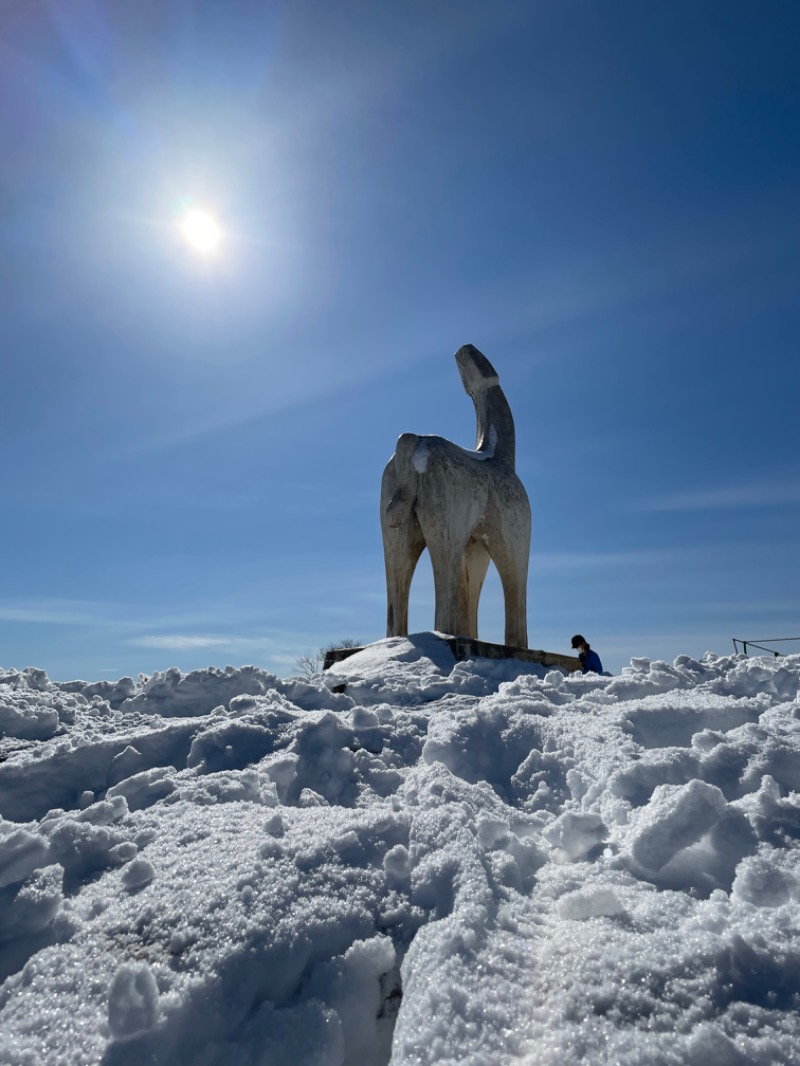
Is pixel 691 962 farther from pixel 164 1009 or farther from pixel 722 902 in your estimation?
pixel 164 1009

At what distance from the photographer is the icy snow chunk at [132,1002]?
1641 millimetres

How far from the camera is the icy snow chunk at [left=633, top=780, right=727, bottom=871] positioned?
219cm

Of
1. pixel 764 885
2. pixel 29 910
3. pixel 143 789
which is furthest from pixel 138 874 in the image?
pixel 764 885

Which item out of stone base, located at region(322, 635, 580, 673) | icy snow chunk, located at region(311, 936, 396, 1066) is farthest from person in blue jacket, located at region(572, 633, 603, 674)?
icy snow chunk, located at region(311, 936, 396, 1066)

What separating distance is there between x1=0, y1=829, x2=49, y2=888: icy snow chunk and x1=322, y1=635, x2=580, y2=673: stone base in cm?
563

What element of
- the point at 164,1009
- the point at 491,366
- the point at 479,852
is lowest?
the point at 164,1009

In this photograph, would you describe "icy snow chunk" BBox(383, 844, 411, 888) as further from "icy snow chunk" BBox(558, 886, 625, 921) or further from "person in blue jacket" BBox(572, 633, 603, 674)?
"person in blue jacket" BBox(572, 633, 603, 674)

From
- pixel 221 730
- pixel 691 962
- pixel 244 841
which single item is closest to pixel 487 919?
pixel 691 962

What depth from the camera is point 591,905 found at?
2018 millimetres

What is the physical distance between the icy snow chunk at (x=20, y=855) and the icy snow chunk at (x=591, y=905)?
1.73 m

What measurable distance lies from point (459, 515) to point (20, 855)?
320 inches

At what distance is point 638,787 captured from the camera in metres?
2.64

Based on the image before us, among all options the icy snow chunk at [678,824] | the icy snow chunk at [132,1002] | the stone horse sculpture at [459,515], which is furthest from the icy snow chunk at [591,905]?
the stone horse sculpture at [459,515]

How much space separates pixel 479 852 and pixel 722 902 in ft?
2.41
